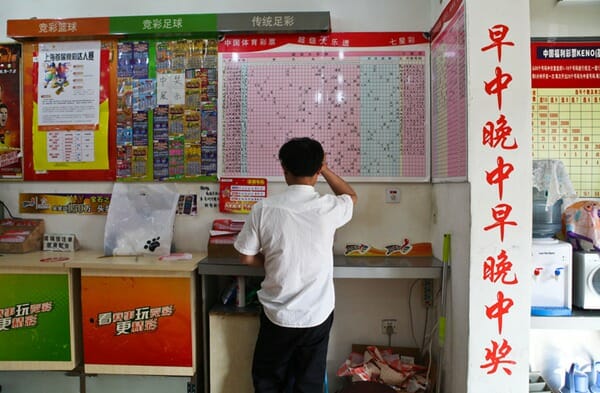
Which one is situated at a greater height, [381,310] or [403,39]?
[403,39]

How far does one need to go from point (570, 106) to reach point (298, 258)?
1856 millimetres

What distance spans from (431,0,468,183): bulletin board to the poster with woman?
2524 millimetres

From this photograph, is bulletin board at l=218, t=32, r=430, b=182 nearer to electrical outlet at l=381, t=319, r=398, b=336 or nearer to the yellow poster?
the yellow poster

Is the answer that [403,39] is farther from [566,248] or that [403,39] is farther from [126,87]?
[126,87]

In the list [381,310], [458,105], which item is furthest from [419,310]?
[458,105]

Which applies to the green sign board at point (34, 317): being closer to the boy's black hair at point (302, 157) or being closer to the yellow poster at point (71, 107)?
the yellow poster at point (71, 107)

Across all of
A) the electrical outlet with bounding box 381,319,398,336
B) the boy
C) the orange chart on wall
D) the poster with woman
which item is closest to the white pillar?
the boy

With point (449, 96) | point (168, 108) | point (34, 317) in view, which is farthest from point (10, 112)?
point (449, 96)

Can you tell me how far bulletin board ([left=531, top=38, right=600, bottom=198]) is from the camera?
2.22 metres

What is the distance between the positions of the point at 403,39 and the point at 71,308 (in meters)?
2.37

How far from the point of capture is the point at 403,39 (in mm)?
2287

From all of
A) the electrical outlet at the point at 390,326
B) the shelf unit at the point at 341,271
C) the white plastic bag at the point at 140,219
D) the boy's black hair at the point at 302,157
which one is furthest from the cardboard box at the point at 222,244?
the electrical outlet at the point at 390,326

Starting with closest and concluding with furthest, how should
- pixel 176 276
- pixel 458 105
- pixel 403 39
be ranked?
1. pixel 458 105
2. pixel 176 276
3. pixel 403 39

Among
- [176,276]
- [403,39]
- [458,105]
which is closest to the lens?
[458,105]
